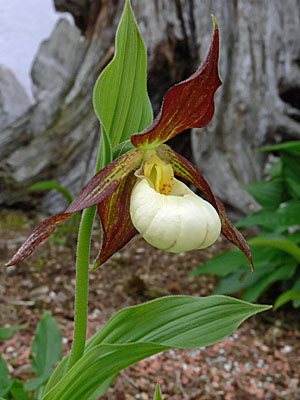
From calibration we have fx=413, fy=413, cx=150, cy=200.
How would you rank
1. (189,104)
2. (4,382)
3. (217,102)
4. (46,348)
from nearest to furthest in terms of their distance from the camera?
(189,104), (4,382), (46,348), (217,102)

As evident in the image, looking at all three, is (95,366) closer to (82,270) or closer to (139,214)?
(82,270)

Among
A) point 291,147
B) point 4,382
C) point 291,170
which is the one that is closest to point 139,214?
point 4,382

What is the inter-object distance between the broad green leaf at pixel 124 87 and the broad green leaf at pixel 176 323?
30cm

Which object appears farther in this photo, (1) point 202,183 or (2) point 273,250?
(2) point 273,250

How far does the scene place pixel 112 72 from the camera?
670 mm

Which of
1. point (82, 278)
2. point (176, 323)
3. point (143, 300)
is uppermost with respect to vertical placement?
point (82, 278)

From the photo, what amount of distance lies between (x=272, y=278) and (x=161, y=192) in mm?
1032

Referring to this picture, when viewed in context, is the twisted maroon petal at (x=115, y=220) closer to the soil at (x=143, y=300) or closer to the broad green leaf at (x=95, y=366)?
the broad green leaf at (x=95, y=366)

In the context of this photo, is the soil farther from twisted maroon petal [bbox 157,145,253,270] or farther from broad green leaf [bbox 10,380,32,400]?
twisted maroon petal [bbox 157,145,253,270]

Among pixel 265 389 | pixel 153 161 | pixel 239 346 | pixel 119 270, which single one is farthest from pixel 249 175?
pixel 153 161

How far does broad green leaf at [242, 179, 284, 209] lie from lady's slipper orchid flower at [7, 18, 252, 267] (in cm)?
104

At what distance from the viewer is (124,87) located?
698 mm

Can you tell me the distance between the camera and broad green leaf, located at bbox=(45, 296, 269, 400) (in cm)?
66

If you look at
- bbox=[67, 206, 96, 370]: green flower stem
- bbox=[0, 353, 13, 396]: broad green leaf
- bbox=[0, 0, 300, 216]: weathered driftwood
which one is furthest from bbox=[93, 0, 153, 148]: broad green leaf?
A: bbox=[0, 0, 300, 216]: weathered driftwood
